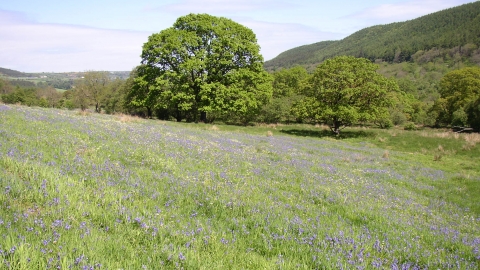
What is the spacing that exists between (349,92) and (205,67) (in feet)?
72.7

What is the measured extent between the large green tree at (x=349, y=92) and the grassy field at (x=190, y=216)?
29.9 m

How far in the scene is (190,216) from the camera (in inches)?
228

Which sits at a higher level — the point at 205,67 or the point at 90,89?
the point at 205,67

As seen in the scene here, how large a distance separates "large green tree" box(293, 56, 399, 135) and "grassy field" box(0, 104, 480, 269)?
29880mm

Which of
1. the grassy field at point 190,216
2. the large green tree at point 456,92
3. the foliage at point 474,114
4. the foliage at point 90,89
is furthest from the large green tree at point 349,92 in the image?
the foliage at point 90,89

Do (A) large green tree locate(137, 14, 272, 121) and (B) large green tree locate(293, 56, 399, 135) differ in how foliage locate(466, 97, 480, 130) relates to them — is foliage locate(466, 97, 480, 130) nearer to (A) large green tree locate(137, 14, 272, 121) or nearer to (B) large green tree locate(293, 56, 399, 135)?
(B) large green tree locate(293, 56, 399, 135)

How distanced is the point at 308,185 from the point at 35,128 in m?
11.1

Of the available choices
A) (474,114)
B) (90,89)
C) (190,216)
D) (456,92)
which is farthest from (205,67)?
(456,92)

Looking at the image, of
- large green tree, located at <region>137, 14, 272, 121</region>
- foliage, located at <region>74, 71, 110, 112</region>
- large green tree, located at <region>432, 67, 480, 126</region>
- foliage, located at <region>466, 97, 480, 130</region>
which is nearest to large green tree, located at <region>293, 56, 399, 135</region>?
large green tree, located at <region>137, 14, 272, 121</region>

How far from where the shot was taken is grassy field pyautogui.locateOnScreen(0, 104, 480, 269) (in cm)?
391

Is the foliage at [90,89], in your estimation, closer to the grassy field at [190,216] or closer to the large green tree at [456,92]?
the grassy field at [190,216]

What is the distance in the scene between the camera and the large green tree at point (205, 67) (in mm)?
42906

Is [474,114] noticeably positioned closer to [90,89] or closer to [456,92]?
[456,92]

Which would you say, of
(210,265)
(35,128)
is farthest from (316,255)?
(35,128)
